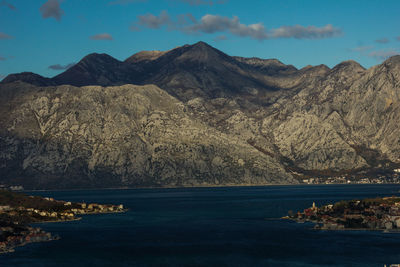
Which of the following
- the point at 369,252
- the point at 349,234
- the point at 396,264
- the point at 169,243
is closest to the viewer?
the point at 396,264

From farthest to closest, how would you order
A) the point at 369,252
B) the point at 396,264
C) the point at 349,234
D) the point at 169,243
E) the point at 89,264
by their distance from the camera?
the point at 349,234
the point at 169,243
the point at 369,252
the point at 89,264
the point at 396,264

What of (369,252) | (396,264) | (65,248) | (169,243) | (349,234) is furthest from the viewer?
(349,234)

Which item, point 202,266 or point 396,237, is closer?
point 202,266

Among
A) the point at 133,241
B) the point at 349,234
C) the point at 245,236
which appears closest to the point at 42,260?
the point at 133,241

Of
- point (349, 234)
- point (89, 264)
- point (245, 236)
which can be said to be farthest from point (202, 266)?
point (349, 234)

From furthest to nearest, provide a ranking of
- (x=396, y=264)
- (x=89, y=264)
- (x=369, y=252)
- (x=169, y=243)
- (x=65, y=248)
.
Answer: (x=169, y=243) < (x=65, y=248) < (x=369, y=252) < (x=89, y=264) < (x=396, y=264)

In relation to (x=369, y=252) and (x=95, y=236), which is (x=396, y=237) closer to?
(x=369, y=252)

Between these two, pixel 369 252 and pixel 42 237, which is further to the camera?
pixel 42 237

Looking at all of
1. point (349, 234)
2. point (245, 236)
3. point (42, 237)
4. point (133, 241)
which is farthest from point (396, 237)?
point (42, 237)

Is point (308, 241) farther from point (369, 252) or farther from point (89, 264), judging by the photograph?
point (89, 264)
